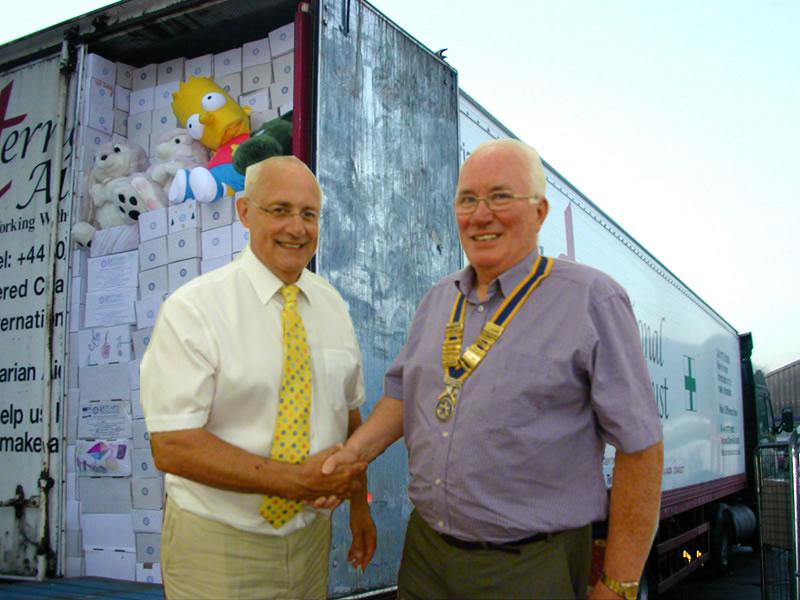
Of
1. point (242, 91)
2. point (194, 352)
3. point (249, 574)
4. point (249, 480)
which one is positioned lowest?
point (249, 574)

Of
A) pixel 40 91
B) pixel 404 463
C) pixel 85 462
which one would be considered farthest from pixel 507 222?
pixel 40 91

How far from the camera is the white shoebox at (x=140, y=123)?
15.5ft

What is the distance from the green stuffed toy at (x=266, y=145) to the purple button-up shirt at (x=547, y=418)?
2208mm

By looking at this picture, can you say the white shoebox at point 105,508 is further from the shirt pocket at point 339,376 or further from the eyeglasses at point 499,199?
the eyeglasses at point 499,199

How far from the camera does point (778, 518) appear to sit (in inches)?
207

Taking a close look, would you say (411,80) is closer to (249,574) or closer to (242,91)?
(242,91)

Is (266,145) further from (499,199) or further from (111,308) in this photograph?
(499,199)

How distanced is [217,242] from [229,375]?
6.85 ft

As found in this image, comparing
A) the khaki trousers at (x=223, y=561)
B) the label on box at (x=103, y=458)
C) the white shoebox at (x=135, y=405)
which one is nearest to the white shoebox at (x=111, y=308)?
the white shoebox at (x=135, y=405)

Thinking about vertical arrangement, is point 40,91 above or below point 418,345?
above

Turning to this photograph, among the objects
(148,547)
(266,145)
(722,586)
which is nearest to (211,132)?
(266,145)

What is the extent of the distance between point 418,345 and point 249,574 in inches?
30.1

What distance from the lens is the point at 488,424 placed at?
1.99 m

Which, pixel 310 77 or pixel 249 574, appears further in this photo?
pixel 310 77
